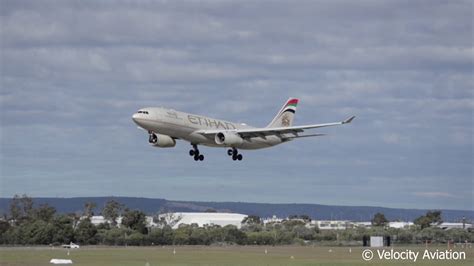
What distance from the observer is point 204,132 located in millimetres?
96750

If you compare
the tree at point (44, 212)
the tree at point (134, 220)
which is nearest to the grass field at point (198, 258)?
the tree at point (134, 220)

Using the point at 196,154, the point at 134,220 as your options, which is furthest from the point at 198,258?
the point at 134,220

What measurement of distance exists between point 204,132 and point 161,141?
3830 millimetres

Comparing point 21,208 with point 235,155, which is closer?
point 235,155

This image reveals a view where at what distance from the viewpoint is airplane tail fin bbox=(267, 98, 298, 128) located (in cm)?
11644

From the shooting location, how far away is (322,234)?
16538 cm

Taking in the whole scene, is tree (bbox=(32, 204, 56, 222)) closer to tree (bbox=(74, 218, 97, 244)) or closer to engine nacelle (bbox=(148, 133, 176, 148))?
tree (bbox=(74, 218, 97, 244))

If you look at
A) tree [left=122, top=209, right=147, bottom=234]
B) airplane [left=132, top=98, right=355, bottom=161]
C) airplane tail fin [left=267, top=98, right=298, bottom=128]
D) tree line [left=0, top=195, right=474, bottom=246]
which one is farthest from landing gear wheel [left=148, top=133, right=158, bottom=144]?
tree [left=122, top=209, right=147, bottom=234]

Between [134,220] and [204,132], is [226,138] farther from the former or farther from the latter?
[134,220]

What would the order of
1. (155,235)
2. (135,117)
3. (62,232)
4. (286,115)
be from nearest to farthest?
(135,117)
(286,115)
(62,232)
(155,235)

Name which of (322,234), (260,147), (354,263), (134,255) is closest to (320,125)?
(260,147)

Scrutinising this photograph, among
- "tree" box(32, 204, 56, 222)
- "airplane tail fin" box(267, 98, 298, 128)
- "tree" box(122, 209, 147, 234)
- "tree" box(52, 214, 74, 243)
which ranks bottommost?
"tree" box(52, 214, 74, 243)

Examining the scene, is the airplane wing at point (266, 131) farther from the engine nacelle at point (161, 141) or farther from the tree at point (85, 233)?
the tree at point (85, 233)

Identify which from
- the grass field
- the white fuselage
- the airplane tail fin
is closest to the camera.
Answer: the grass field
